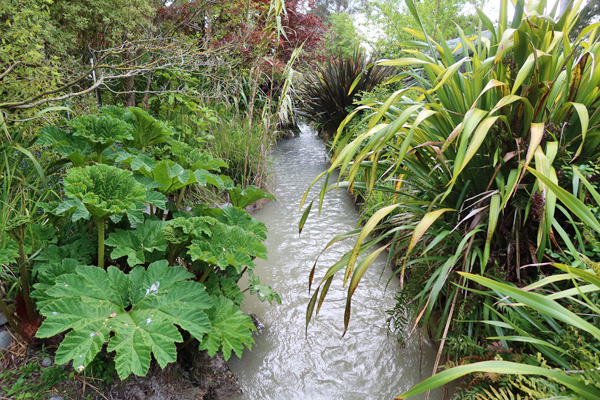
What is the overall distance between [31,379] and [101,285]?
0.41 metres

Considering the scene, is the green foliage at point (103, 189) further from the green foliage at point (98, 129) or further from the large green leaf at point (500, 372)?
the large green leaf at point (500, 372)

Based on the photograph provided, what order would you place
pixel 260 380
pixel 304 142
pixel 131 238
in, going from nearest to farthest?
pixel 131 238
pixel 260 380
pixel 304 142

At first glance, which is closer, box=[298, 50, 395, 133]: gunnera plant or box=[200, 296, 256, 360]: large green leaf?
box=[200, 296, 256, 360]: large green leaf

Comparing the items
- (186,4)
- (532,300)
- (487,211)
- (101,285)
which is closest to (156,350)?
(101,285)

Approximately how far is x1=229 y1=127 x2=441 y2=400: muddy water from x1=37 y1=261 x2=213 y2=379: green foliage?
21.7 inches

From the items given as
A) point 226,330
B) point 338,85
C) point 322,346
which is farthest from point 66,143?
point 338,85

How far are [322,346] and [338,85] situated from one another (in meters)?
4.44

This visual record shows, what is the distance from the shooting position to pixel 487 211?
1.31 m

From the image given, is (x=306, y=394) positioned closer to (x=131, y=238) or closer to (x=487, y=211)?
(x=131, y=238)

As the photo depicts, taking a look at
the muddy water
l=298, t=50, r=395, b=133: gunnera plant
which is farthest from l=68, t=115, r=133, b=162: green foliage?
l=298, t=50, r=395, b=133: gunnera plant

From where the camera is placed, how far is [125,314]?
1029 mm

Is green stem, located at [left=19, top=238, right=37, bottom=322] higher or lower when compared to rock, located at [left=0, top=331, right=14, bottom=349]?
higher

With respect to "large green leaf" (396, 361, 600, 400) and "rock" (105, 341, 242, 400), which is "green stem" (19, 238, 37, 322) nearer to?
"rock" (105, 341, 242, 400)

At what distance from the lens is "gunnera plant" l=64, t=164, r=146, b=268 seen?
1.09 m
